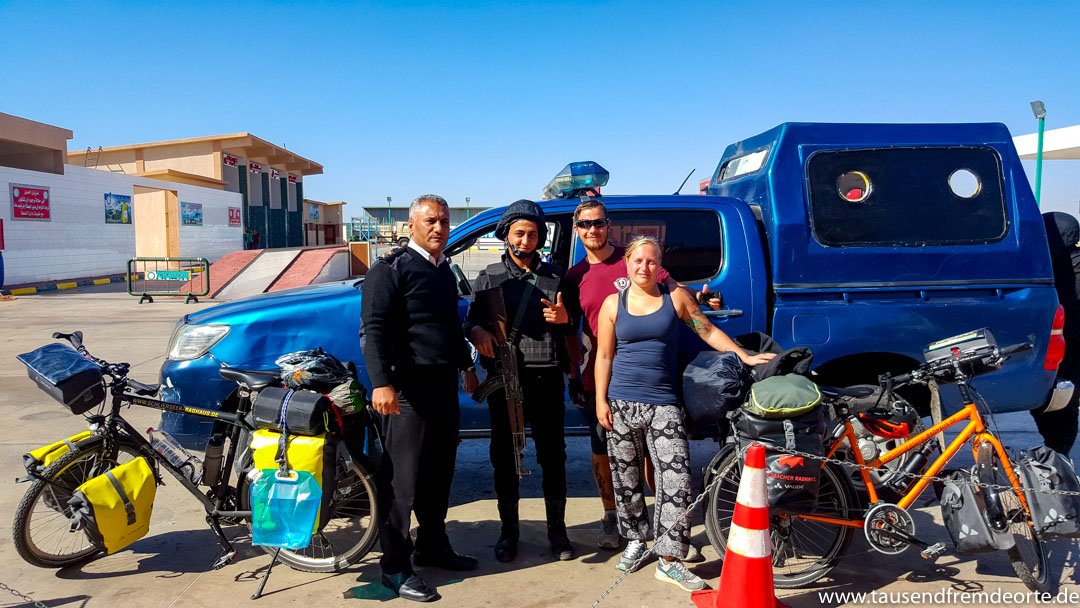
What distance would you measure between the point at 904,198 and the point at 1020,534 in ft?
6.80

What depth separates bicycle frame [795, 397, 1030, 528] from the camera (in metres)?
3.29

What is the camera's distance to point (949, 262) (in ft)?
14.1

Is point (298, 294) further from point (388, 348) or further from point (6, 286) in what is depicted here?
point (6, 286)

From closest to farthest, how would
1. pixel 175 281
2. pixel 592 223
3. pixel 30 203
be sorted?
pixel 592 223, pixel 175 281, pixel 30 203

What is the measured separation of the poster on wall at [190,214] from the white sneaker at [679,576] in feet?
92.4

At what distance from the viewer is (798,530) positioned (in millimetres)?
3588

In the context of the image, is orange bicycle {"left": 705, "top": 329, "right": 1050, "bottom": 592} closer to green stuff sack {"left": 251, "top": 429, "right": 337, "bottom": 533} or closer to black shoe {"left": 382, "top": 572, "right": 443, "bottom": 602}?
black shoe {"left": 382, "top": 572, "right": 443, "bottom": 602}

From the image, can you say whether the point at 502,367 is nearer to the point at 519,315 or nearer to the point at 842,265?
the point at 519,315

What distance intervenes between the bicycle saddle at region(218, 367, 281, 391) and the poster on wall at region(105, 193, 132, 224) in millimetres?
24946

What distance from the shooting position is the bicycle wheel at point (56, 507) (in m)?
3.44

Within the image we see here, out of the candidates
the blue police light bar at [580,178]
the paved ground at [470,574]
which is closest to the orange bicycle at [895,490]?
the paved ground at [470,574]

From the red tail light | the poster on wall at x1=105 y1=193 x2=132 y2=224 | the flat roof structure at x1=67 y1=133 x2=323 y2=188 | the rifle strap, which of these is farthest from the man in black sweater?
the flat roof structure at x1=67 y1=133 x2=323 y2=188

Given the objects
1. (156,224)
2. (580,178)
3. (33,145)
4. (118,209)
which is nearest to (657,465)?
(580,178)

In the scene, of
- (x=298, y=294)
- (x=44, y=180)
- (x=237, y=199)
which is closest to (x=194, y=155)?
(x=237, y=199)
